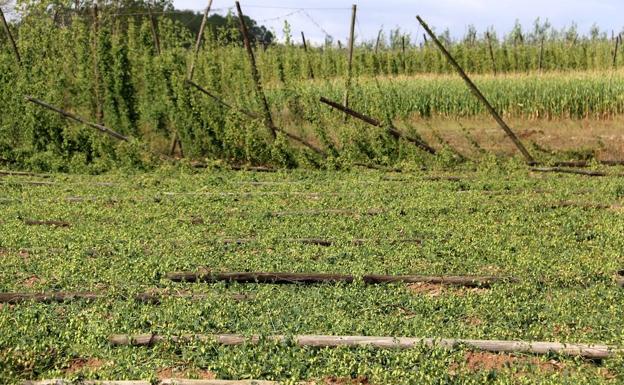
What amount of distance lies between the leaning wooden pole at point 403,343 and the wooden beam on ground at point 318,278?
149 cm

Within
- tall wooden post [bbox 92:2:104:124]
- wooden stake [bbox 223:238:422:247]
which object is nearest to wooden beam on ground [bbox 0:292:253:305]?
wooden stake [bbox 223:238:422:247]

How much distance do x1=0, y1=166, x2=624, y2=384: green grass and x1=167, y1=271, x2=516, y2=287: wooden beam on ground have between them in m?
0.13

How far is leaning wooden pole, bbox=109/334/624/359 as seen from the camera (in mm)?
4965

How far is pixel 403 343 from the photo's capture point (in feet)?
16.8

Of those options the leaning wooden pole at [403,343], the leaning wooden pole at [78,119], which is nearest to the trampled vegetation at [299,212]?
the leaning wooden pole at [403,343]

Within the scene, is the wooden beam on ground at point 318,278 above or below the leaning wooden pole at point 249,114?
below

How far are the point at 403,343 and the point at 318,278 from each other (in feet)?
5.64

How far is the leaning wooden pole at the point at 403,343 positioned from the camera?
195 inches

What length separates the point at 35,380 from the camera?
4.79 meters

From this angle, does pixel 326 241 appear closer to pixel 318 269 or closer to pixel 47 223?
pixel 318 269

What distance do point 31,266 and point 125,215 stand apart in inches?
102

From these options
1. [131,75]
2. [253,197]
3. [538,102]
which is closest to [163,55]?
[131,75]

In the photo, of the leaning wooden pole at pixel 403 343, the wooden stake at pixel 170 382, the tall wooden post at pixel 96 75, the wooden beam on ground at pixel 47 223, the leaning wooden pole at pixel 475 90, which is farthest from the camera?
the tall wooden post at pixel 96 75

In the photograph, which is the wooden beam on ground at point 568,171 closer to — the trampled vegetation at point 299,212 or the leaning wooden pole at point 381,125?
the trampled vegetation at point 299,212
